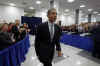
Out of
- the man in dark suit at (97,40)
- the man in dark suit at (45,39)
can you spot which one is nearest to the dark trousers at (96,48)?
the man in dark suit at (97,40)

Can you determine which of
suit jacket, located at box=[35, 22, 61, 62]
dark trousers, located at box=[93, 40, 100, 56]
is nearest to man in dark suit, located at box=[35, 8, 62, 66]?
suit jacket, located at box=[35, 22, 61, 62]

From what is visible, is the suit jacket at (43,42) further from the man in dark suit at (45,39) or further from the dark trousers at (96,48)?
the dark trousers at (96,48)

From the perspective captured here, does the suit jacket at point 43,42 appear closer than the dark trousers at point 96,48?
Yes

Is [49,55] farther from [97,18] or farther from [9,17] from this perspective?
[97,18]

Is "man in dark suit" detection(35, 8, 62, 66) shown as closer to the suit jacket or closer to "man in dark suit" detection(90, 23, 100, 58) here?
the suit jacket

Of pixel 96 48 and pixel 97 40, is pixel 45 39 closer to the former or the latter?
pixel 97 40

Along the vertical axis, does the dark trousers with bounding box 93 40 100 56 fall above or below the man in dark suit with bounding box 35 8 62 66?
below

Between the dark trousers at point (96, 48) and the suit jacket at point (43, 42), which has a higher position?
the suit jacket at point (43, 42)

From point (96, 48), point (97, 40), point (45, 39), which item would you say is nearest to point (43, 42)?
point (45, 39)

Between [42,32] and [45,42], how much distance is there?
6.9 inches

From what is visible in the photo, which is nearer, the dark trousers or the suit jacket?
the suit jacket

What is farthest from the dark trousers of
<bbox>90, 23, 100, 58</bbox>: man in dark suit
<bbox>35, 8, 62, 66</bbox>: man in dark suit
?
<bbox>35, 8, 62, 66</bbox>: man in dark suit

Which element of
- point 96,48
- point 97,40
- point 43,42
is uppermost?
point 43,42

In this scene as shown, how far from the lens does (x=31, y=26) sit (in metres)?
10.6
